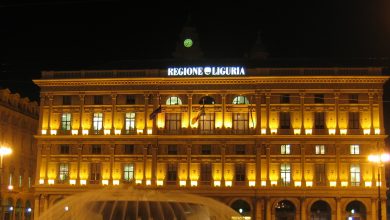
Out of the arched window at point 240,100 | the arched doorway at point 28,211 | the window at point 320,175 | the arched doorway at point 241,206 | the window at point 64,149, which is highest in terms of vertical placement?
the arched window at point 240,100

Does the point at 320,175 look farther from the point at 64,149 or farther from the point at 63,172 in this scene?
the point at 64,149

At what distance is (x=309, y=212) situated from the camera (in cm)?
7369

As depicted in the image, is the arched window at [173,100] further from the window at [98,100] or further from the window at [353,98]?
the window at [353,98]

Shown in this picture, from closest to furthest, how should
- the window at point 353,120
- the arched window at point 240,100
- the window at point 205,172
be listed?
the window at point 353,120 → the window at point 205,172 → the arched window at point 240,100

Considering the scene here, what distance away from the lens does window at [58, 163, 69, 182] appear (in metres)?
76.9

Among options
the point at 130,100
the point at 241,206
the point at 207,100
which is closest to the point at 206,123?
the point at 207,100

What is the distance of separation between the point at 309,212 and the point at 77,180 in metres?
→ 25.9

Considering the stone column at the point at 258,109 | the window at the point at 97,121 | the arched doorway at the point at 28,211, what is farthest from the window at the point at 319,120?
the arched doorway at the point at 28,211

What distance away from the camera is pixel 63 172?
77.2 m

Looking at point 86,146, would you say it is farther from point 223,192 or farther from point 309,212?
point 309,212

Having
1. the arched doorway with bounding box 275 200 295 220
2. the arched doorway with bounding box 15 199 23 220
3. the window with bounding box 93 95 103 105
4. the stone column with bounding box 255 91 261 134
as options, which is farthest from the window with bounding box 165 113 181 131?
the arched doorway with bounding box 15 199 23 220

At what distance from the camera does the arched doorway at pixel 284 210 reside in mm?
74875

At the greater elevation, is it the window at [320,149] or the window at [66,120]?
the window at [66,120]

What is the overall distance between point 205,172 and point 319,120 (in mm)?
13934
